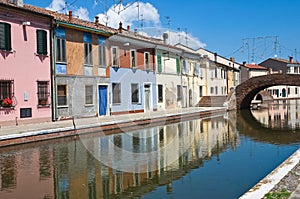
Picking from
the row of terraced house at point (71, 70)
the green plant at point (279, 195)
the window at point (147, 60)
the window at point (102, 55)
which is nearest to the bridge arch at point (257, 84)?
the row of terraced house at point (71, 70)

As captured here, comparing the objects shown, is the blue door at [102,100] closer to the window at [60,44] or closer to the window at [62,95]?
the window at [62,95]

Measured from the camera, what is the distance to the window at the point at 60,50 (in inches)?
812

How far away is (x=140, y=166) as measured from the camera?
1012cm

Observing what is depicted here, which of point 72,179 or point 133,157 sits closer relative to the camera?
point 72,179

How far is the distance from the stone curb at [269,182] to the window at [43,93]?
46.6 ft

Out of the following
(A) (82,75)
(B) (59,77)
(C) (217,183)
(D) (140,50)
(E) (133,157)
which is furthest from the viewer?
(D) (140,50)

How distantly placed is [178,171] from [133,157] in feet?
8.16

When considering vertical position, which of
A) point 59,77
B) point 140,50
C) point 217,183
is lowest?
point 217,183

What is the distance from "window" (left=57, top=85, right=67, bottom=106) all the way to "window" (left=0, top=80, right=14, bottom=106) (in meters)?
3.32

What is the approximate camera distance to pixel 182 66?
1430 inches

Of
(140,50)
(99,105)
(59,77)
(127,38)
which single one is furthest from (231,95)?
(59,77)

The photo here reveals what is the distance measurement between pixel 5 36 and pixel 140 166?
36.6 ft

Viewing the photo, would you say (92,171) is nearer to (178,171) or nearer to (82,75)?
(178,171)

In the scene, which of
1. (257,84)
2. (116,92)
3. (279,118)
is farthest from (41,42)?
(257,84)
